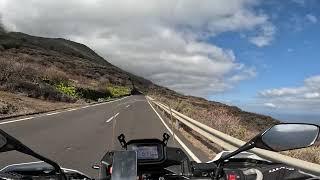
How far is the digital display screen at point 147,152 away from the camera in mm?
3917

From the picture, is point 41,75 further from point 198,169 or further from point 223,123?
point 198,169

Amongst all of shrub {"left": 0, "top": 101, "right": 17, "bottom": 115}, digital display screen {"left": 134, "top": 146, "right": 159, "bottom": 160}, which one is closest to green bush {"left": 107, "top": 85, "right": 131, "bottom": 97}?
shrub {"left": 0, "top": 101, "right": 17, "bottom": 115}

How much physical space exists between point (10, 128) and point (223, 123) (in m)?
8.58

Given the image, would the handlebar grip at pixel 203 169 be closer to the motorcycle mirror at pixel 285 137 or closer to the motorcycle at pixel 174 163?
the motorcycle at pixel 174 163

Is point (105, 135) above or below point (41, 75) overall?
below

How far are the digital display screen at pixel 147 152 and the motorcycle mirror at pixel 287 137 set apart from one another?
34.8 inches

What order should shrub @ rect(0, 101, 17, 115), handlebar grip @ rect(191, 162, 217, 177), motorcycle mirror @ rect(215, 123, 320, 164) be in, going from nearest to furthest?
motorcycle mirror @ rect(215, 123, 320, 164), handlebar grip @ rect(191, 162, 217, 177), shrub @ rect(0, 101, 17, 115)

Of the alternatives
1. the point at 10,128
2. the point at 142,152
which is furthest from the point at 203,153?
the point at 142,152

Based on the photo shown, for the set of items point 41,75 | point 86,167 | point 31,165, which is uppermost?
point 41,75

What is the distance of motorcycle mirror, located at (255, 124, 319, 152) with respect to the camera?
11.1 ft

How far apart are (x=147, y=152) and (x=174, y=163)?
33 cm

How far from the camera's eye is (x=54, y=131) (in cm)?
2178

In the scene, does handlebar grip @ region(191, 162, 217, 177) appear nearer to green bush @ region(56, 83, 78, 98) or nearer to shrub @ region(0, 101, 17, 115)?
shrub @ region(0, 101, 17, 115)

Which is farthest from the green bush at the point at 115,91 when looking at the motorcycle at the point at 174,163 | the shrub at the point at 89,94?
the motorcycle at the point at 174,163
